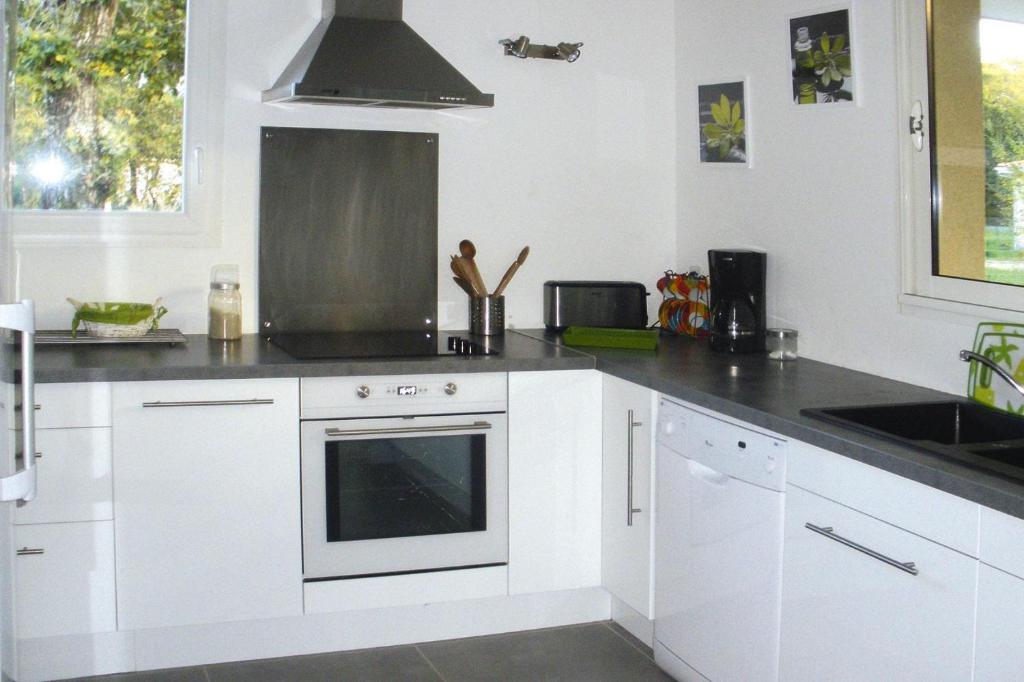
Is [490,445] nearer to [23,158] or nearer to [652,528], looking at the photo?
[652,528]

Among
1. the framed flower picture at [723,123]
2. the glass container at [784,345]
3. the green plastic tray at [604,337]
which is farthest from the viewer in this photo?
the framed flower picture at [723,123]

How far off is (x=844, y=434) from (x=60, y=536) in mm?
2100

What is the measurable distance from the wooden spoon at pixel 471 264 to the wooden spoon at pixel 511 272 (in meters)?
0.06

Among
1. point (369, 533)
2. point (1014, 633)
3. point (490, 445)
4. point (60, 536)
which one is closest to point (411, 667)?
point (369, 533)

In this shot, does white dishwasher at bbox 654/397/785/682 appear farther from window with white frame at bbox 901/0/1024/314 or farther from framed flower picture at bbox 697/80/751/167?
framed flower picture at bbox 697/80/751/167

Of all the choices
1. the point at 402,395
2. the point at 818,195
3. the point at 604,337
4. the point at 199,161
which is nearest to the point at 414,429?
the point at 402,395

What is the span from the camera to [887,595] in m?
2.28

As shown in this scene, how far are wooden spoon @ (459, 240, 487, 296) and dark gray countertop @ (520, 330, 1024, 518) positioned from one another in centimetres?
25

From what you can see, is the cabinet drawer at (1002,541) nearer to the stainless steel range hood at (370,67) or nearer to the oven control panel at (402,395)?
the oven control panel at (402,395)

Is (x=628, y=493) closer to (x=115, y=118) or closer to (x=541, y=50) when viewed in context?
(x=541, y=50)

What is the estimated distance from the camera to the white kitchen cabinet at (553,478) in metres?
3.55

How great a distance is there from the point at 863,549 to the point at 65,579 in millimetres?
2130

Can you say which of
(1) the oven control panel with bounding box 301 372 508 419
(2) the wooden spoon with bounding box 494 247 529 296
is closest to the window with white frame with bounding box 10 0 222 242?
(1) the oven control panel with bounding box 301 372 508 419

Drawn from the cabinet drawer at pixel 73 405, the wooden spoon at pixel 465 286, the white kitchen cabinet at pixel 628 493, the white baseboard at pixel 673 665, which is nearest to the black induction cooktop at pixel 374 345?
the wooden spoon at pixel 465 286
